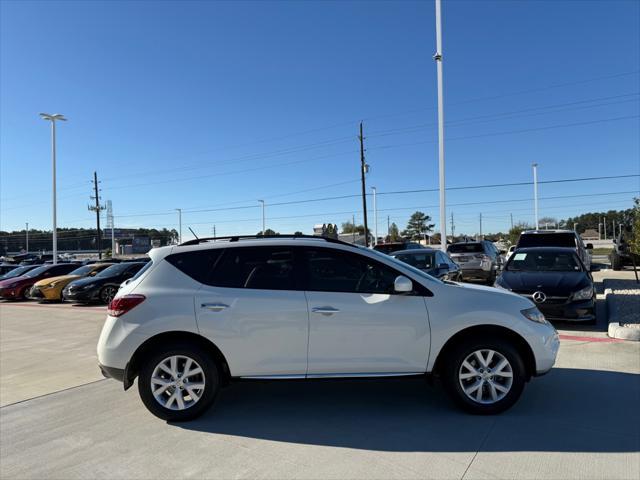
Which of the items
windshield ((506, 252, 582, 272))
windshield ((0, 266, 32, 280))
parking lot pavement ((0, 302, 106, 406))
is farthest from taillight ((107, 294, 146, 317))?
windshield ((0, 266, 32, 280))

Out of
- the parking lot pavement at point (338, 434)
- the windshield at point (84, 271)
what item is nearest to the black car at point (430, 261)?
the parking lot pavement at point (338, 434)

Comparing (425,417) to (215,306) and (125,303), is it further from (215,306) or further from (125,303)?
(125,303)

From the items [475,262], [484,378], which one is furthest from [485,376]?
[475,262]

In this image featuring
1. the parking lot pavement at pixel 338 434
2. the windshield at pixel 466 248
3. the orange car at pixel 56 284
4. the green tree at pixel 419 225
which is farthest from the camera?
the green tree at pixel 419 225

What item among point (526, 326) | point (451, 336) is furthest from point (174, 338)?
point (526, 326)

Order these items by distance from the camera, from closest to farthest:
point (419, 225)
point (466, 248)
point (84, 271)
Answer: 1. point (466, 248)
2. point (84, 271)
3. point (419, 225)

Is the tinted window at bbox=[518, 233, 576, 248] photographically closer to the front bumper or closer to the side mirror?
the front bumper

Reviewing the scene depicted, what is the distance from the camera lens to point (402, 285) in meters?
4.36

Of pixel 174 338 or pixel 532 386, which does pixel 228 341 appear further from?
pixel 532 386

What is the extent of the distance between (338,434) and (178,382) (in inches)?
62.2

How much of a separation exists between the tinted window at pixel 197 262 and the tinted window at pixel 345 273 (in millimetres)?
967

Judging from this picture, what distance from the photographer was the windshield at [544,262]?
968 centimetres

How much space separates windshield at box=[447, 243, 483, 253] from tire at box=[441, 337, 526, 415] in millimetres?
→ 13015

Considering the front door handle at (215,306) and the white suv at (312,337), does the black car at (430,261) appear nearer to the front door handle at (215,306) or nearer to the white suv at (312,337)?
the white suv at (312,337)
